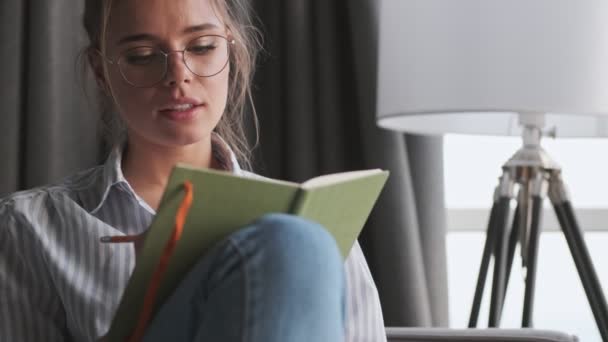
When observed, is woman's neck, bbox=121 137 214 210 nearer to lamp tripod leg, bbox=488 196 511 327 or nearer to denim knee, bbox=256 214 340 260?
denim knee, bbox=256 214 340 260

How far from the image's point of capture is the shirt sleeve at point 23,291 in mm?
1345

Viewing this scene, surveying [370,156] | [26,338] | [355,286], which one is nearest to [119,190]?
[26,338]

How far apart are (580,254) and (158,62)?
1033 millimetres

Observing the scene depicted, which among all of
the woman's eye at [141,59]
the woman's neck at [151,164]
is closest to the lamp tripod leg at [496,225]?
the woman's neck at [151,164]

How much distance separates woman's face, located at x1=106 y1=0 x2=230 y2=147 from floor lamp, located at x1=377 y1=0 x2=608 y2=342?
611 millimetres

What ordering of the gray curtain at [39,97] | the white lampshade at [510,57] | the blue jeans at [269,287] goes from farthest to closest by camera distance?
the gray curtain at [39,97]
the white lampshade at [510,57]
the blue jeans at [269,287]

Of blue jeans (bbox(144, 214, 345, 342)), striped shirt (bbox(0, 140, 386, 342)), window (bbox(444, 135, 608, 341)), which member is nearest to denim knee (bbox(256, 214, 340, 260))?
blue jeans (bbox(144, 214, 345, 342))

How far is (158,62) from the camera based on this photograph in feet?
4.67

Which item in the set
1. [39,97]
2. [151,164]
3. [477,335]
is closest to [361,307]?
[477,335]

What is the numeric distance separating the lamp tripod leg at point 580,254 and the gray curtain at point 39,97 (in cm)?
109

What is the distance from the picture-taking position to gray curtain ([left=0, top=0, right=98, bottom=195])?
2.20 meters

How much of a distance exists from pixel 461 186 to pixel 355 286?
1.25 meters

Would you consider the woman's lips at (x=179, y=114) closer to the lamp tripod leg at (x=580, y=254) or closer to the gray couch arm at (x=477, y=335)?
the gray couch arm at (x=477, y=335)

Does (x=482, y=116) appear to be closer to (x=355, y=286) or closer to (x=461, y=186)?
(x=461, y=186)
